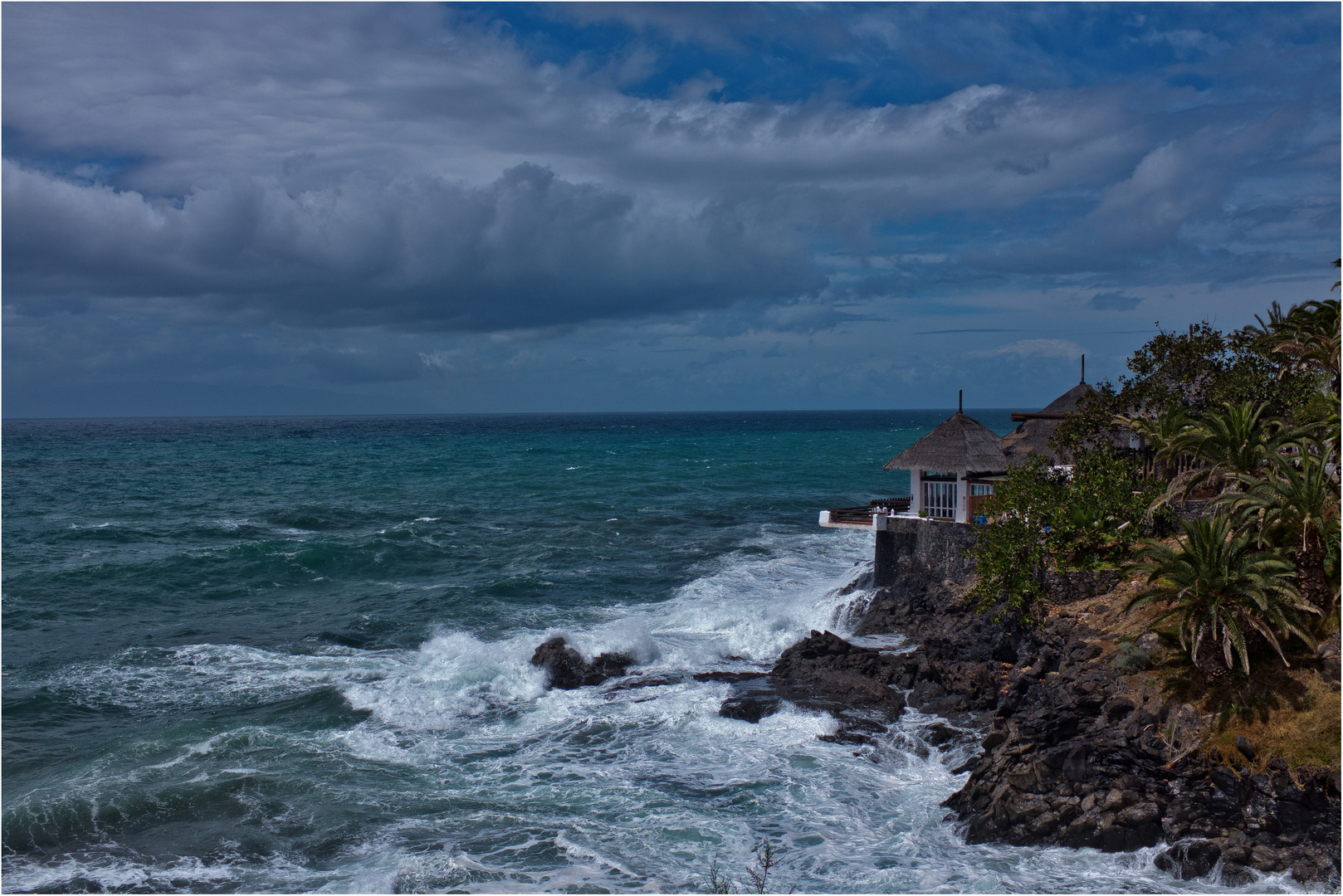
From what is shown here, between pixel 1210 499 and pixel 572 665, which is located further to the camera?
pixel 572 665

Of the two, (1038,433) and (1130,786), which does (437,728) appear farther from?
(1038,433)

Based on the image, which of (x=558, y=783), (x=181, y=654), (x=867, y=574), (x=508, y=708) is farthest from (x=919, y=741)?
(x=181, y=654)

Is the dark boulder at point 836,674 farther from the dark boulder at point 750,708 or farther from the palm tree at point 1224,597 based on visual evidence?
the palm tree at point 1224,597

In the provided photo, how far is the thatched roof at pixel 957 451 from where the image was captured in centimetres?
2311

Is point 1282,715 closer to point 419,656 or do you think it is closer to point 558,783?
point 558,783

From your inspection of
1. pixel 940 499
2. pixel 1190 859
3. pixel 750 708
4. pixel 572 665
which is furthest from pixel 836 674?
pixel 1190 859

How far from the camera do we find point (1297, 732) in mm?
12141

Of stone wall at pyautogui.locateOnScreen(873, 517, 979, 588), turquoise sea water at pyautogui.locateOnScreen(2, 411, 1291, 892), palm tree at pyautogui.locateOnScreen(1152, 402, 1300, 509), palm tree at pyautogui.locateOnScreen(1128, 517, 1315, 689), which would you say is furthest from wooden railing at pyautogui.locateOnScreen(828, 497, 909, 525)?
palm tree at pyautogui.locateOnScreen(1128, 517, 1315, 689)

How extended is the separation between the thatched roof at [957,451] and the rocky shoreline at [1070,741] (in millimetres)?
4559

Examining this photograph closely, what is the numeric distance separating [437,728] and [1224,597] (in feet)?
47.0

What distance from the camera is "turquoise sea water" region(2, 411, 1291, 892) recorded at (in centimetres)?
1253

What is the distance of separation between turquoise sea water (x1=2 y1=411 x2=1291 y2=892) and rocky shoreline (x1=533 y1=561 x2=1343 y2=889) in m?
0.39

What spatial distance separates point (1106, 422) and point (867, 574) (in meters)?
7.66

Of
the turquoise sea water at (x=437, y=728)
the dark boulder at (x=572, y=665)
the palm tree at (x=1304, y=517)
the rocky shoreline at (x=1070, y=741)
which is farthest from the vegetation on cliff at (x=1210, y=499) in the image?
the dark boulder at (x=572, y=665)
